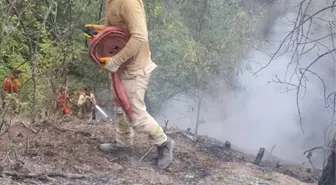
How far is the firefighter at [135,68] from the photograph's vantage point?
4793mm

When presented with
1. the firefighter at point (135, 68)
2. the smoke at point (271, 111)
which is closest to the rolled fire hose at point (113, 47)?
the firefighter at point (135, 68)

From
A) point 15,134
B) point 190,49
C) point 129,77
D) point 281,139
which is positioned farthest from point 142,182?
point 281,139

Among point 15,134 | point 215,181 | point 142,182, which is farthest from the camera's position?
point 15,134

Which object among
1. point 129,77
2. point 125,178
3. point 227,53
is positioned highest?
point 227,53

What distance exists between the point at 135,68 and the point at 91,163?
0.98 metres

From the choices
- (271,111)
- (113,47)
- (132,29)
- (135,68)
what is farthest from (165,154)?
(271,111)

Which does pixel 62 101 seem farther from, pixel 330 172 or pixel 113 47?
pixel 330 172

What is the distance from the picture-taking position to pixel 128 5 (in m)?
4.78

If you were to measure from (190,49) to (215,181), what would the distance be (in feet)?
26.0

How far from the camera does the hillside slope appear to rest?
451 centimetres

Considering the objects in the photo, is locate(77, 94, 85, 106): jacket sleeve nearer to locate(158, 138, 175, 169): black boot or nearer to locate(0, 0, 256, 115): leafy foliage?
locate(0, 0, 256, 115): leafy foliage

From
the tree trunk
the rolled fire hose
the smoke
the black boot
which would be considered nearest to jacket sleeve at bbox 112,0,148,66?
the rolled fire hose

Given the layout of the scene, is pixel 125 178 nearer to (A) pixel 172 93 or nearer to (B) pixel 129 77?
(B) pixel 129 77

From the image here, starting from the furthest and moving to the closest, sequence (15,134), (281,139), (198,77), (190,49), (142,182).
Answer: (281,139), (198,77), (190,49), (15,134), (142,182)
